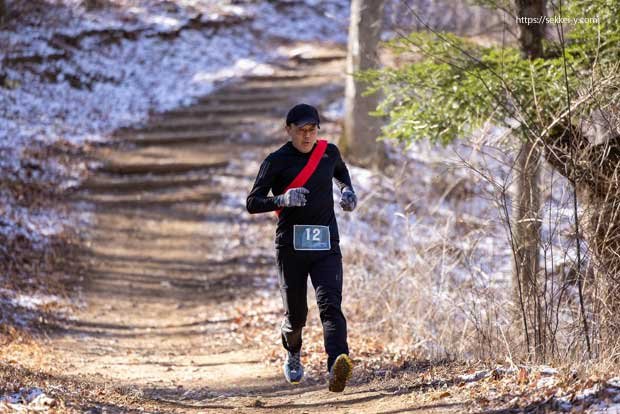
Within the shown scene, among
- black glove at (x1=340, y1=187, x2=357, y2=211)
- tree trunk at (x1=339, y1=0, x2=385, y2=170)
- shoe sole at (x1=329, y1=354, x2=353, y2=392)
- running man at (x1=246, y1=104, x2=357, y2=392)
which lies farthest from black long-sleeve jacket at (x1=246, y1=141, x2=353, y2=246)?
tree trunk at (x1=339, y1=0, x2=385, y2=170)

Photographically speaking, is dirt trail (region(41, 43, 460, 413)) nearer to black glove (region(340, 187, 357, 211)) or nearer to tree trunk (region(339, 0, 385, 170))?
black glove (region(340, 187, 357, 211))

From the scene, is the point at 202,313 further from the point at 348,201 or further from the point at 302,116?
the point at 302,116

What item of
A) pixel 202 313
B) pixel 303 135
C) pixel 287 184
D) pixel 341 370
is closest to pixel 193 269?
pixel 202 313

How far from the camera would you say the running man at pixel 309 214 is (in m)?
5.69

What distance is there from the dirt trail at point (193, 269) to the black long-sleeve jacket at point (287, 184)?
139 centimetres

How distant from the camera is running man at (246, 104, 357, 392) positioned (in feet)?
18.7

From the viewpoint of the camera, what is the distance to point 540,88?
7.85m

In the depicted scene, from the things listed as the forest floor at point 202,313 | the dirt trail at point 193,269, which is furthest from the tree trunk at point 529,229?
the dirt trail at point 193,269

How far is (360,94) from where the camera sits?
15109 millimetres

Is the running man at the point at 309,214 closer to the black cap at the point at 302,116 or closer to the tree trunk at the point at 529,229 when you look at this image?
the black cap at the point at 302,116

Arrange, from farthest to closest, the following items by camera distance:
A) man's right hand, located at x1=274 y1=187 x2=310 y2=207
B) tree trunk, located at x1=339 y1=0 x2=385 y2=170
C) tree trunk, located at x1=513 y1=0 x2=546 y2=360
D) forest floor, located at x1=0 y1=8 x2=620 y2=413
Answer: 1. tree trunk, located at x1=339 y1=0 x2=385 y2=170
2. tree trunk, located at x1=513 y1=0 x2=546 y2=360
3. forest floor, located at x1=0 y1=8 x2=620 y2=413
4. man's right hand, located at x1=274 y1=187 x2=310 y2=207

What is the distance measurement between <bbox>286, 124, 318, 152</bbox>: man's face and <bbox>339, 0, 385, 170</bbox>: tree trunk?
8997 millimetres

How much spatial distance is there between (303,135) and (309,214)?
1.90 feet

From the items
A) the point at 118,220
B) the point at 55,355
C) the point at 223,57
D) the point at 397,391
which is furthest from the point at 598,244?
the point at 223,57
